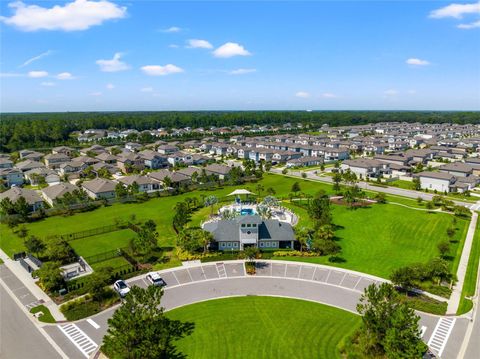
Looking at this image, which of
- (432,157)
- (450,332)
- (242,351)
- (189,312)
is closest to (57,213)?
(189,312)

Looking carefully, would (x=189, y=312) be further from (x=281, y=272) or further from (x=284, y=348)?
(x=281, y=272)

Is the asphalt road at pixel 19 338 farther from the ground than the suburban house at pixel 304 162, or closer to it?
closer to it

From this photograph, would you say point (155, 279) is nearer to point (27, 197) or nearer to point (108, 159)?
point (27, 197)

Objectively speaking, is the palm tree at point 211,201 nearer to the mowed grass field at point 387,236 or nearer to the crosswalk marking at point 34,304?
the mowed grass field at point 387,236

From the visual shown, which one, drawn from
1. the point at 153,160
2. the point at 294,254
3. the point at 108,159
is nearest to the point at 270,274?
the point at 294,254

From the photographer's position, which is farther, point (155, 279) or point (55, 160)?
point (55, 160)

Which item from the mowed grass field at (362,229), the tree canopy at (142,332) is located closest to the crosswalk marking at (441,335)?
the mowed grass field at (362,229)
